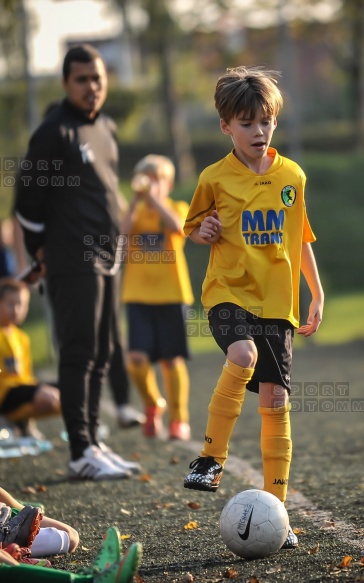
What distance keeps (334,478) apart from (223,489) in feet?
2.08

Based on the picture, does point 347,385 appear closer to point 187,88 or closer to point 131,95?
point 131,95

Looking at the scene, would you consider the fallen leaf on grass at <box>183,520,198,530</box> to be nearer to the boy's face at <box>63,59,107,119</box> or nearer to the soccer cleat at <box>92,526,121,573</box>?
the soccer cleat at <box>92,526,121,573</box>

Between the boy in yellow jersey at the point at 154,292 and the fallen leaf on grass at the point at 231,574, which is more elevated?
the boy in yellow jersey at the point at 154,292

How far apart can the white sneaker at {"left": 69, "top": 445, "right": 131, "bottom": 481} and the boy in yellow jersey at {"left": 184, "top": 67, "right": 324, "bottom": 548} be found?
1870mm

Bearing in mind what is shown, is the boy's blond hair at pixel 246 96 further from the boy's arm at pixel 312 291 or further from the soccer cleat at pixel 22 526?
the soccer cleat at pixel 22 526

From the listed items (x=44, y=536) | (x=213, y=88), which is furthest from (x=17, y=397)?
(x=213, y=88)

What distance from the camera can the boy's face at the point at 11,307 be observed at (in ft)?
26.2

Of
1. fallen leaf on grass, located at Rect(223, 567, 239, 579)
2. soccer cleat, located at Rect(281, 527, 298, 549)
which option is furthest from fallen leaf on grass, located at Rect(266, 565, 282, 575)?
soccer cleat, located at Rect(281, 527, 298, 549)

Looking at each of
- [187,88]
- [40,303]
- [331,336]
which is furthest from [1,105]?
[187,88]

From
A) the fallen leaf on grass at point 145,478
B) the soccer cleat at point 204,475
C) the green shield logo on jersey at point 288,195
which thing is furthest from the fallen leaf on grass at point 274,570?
the fallen leaf on grass at point 145,478

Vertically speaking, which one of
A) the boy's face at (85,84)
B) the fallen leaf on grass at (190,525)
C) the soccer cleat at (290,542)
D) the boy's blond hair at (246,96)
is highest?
the boy's face at (85,84)

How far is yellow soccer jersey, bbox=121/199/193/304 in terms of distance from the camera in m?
8.29

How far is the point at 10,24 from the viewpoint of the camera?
13.2 m

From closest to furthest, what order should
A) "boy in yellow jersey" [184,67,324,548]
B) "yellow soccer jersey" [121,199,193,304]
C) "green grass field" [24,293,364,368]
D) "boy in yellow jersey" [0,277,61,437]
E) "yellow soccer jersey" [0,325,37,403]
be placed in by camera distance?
"boy in yellow jersey" [184,67,324,548]
"boy in yellow jersey" [0,277,61,437]
"yellow soccer jersey" [0,325,37,403]
"yellow soccer jersey" [121,199,193,304]
"green grass field" [24,293,364,368]
